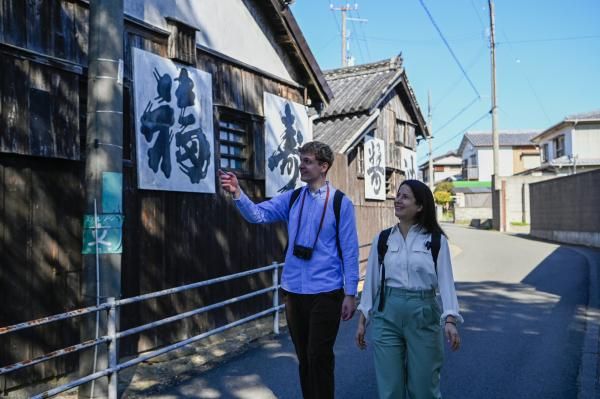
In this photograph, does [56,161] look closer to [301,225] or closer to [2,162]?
[2,162]

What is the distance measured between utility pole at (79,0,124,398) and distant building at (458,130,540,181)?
58158mm

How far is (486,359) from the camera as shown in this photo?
667 cm

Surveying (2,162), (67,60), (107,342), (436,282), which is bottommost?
(107,342)

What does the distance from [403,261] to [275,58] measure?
292 inches

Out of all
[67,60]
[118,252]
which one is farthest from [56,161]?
[118,252]

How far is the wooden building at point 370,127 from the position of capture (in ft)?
47.8

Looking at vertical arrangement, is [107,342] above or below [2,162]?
below

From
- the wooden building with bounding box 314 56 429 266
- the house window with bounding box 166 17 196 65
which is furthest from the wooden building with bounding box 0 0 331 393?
the wooden building with bounding box 314 56 429 266

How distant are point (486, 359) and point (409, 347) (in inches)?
141

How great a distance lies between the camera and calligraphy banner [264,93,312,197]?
9883mm

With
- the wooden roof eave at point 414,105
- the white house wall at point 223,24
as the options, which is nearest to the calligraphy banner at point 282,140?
the white house wall at point 223,24

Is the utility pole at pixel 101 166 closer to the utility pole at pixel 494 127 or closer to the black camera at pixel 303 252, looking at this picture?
the black camera at pixel 303 252

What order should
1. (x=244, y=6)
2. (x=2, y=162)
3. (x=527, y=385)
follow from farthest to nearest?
(x=244, y=6) → (x=527, y=385) → (x=2, y=162)

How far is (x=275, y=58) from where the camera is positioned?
10.4m
